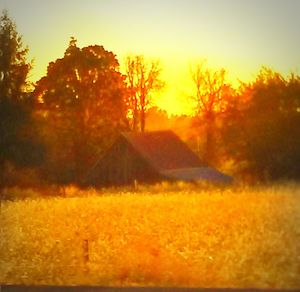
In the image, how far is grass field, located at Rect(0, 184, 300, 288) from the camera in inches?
446

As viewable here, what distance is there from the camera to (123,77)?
1983 inches

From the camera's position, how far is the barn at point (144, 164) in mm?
45188

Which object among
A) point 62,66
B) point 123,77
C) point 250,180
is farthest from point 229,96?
point 62,66

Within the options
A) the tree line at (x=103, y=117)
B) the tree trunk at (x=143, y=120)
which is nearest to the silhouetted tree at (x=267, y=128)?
the tree line at (x=103, y=117)

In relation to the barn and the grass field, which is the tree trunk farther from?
the grass field

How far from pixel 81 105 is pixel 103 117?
1772mm

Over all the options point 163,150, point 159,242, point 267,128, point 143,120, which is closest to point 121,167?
point 163,150

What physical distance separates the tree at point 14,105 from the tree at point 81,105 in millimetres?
1943

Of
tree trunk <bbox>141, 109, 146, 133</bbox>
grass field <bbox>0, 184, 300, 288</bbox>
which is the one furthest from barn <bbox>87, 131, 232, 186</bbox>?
grass field <bbox>0, 184, 300, 288</bbox>

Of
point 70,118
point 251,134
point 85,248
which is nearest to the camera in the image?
point 85,248

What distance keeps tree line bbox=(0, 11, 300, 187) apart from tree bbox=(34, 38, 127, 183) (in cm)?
7

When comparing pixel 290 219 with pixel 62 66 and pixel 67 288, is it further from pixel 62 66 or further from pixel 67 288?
pixel 62 66

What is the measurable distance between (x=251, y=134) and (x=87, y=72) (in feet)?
55.3

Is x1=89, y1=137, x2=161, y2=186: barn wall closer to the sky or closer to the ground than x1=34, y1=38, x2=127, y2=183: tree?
closer to the ground
